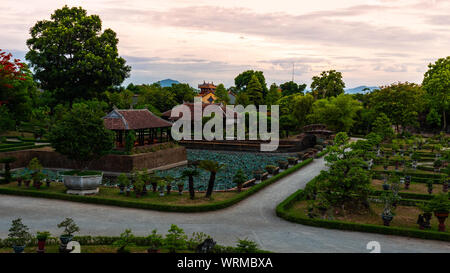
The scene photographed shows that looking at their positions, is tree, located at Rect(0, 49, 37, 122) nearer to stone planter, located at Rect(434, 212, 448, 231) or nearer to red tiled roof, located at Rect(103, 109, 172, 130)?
red tiled roof, located at Rect(103, 109, 172, 130)

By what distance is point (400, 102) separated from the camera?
64625 mm

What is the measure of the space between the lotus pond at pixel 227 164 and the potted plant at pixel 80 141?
7152 millimetres

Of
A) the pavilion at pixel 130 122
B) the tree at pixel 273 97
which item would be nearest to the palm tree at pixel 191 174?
the pavilion at pixel 130 122

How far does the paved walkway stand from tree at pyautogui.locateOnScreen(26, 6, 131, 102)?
98.1 feet

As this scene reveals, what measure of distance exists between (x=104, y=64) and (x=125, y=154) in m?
19.4

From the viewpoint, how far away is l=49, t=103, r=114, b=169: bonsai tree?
28109mm

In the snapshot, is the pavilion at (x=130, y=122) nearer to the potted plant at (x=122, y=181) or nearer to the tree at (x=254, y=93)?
the potted plant at (x=122, y=181)

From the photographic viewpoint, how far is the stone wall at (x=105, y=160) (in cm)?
3972

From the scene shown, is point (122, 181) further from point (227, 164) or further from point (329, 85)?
point (329, 85)

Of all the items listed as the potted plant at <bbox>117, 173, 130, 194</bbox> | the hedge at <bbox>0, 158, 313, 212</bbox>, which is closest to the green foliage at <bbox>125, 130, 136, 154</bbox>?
the potted plant at <bbox>117, 173, 130, 194</bbox>

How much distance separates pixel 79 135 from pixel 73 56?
98.6ft

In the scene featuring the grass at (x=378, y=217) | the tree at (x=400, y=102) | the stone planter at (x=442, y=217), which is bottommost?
the grass at (x=378, y=217)

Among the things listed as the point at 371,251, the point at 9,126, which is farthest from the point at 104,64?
the point at 371,251

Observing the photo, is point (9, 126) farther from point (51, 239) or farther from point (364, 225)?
point (364, 225)
